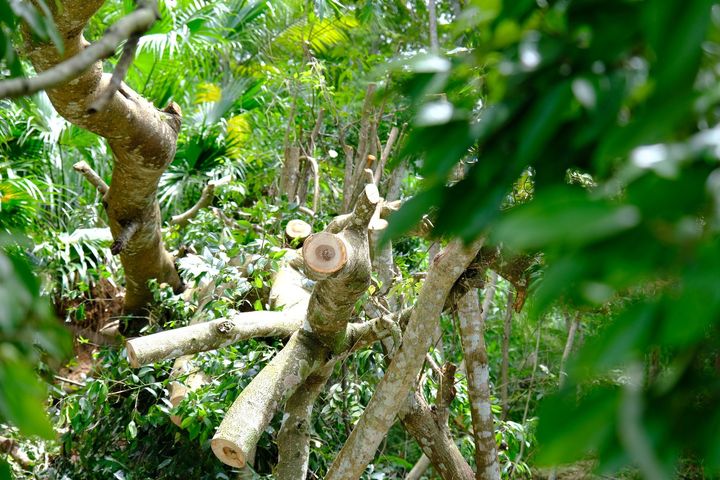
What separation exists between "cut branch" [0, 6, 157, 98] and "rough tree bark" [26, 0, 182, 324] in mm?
1596

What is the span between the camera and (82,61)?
81 cm

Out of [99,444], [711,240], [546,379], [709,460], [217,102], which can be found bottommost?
[546,379]

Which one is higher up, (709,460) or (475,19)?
(475,19)

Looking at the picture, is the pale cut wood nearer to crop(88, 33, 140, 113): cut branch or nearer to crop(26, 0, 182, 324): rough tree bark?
crop(26, 0, 182, 324): rough tree bark

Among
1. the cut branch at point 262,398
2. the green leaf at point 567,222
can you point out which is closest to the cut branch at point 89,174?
the cut branch at point 262,398

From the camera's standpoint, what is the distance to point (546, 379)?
4.40 meters

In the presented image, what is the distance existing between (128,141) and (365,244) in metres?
1.16

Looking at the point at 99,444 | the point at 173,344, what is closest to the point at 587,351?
the point at 173,344

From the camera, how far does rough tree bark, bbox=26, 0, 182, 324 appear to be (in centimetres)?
259

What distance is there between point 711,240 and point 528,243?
128 mm

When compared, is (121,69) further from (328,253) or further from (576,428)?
(328,253)

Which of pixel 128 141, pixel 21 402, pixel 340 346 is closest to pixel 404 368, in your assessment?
pixel 340 346

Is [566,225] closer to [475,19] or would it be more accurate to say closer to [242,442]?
[475,19]

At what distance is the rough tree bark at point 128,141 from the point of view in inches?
102
